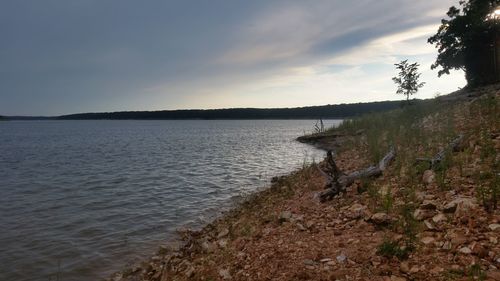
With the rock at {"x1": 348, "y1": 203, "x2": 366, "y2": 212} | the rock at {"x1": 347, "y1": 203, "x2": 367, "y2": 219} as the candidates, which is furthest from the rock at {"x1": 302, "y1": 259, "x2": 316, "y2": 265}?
the rock at {"x1": 348, "y1": 203, "x2": 366, "y2": 212}

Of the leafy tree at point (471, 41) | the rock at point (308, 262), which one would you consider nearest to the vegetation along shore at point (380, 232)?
the rock at point (308, 262)

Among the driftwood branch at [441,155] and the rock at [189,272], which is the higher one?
the driftwood branch at [441,155]

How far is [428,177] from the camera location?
8.11 meters

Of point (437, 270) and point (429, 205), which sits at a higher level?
point (429, 205)

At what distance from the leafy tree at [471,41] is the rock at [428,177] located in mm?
29555

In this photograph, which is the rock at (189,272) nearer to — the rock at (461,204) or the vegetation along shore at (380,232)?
the vegetation along shore at (380,232)

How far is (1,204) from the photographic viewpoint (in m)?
14.9

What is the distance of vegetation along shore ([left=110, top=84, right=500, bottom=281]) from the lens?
16.0 ft

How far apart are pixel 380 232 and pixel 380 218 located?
38 cm

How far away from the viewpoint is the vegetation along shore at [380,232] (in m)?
4.88

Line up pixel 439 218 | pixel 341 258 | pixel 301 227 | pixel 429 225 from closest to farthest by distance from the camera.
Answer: pixel 341 258
pixel 429 225
pixel 439 218
pixel 301 227

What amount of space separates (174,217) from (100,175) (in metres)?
12.2

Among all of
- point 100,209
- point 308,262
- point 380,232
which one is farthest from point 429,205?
point 100,209

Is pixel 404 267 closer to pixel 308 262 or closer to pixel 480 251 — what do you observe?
pixel 480 251
